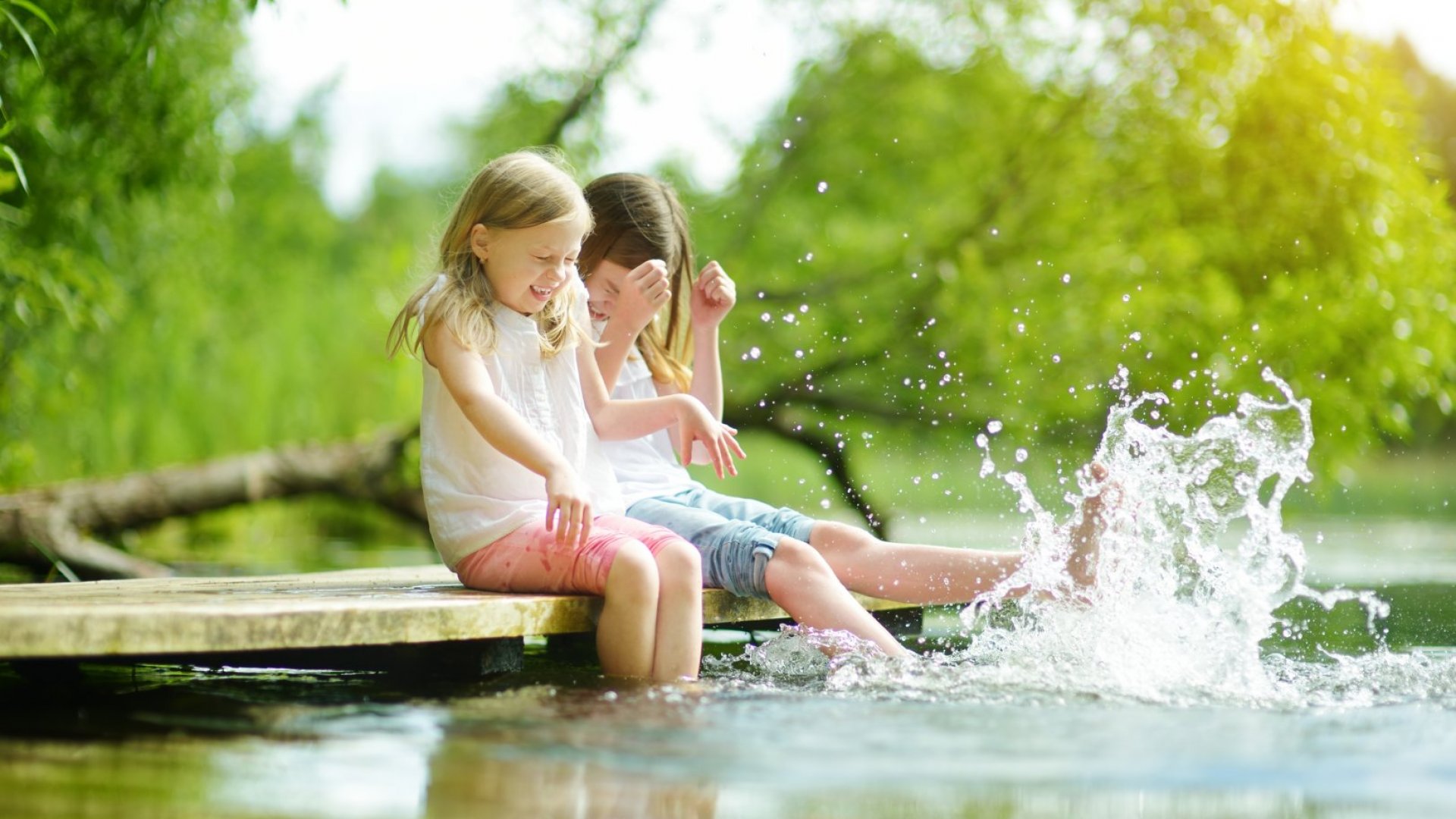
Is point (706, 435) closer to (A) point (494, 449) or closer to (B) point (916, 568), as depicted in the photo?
(A) point (494, 449)

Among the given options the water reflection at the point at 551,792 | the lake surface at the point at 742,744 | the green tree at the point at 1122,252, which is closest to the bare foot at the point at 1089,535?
the lake surface at the point at 742,744

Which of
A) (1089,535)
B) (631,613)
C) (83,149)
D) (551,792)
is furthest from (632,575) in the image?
(83,149)

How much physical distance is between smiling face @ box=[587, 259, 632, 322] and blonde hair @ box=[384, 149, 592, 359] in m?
0.43

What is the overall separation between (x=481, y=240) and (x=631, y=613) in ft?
3.12

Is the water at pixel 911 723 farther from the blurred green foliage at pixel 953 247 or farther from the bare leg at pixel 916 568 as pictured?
the blurred green foliage at pixel 953 247

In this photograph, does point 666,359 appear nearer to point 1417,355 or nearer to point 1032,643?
point 1032,643

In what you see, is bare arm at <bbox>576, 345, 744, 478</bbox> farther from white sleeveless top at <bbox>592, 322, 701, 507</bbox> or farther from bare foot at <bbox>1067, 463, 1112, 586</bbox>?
bare foot at <bbox>1067, 463, 1112, 586</bbox>

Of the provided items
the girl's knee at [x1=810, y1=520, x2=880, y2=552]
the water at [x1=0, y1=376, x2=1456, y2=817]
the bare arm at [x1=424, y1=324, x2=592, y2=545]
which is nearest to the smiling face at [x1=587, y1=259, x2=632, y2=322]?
the bare arm at [x1=424, y1=324, x2=592, y2=545]

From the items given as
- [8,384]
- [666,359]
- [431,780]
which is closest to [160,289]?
[8,384]

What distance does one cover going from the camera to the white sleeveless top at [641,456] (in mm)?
3977

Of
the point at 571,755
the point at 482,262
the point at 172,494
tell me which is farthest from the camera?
the point at 172,494

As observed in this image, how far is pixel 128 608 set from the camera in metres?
2.65

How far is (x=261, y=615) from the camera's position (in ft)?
9.02

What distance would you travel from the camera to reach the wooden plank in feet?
8.41
